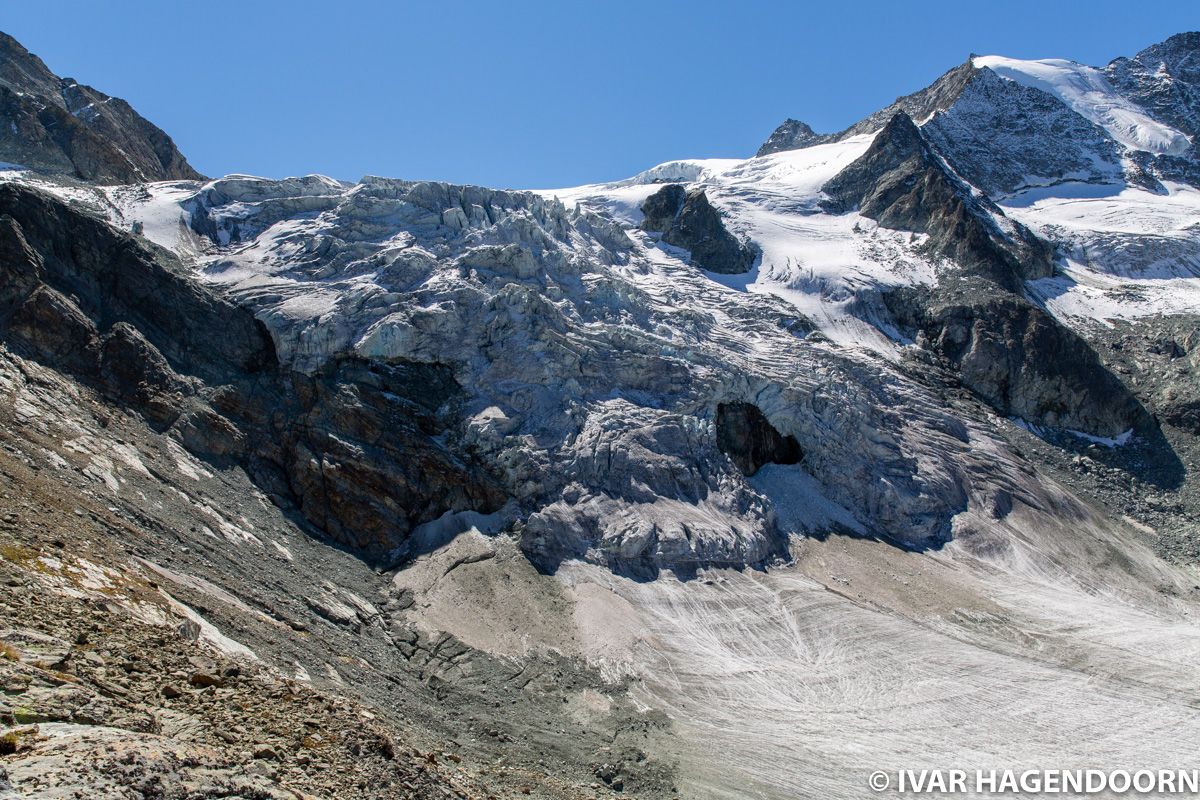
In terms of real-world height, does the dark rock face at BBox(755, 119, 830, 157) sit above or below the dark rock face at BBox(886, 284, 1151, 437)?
above

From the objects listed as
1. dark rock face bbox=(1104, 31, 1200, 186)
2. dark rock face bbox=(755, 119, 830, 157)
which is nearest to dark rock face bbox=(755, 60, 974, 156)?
dark rock face bbox=(755, 119, 830, 157)

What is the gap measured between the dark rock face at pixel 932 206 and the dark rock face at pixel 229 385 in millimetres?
→ 50568

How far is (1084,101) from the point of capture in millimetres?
120125

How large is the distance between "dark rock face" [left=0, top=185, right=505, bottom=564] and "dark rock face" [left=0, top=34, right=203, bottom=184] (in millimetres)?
26003

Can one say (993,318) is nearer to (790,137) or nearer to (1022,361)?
(1022,361)

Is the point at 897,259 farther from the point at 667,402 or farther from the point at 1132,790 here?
the point at 1132,790

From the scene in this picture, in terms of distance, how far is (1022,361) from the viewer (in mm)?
59781

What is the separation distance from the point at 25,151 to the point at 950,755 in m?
73.2

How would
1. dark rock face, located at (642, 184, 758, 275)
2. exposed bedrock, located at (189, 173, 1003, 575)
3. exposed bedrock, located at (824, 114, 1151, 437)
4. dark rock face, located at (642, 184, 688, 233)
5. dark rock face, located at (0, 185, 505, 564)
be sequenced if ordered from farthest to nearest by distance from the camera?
dark rock face, located at (642, 184, 688, 233) → dark rock face, located at (642, 184, 758, 275) → exposed bedrock, located at (824, 114, 1151, 437) → exposed bedrock, located at (189, 173, 1003, 575) → dark rock face, located at (0, 185, 505, 564)

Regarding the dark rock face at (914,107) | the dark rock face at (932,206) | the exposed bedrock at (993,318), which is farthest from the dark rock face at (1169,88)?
the exposed bedrock at (993,318)

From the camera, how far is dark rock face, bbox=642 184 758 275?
228ft

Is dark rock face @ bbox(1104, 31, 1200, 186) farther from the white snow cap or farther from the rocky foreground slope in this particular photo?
the rocky foreground slope

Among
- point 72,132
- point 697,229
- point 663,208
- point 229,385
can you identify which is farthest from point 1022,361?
point 72,132

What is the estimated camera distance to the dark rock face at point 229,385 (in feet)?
118
